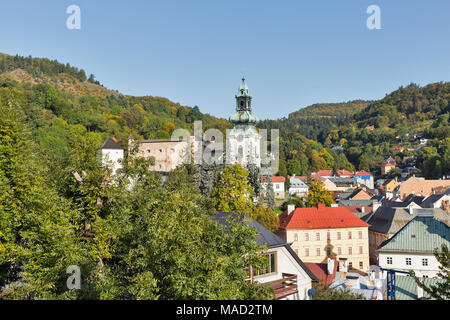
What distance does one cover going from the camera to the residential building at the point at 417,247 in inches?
1435

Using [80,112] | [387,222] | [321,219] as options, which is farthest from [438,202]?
[80,112]

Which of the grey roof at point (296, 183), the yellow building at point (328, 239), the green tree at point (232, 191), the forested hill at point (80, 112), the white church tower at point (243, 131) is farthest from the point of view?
the grey roof at point (296, 183)

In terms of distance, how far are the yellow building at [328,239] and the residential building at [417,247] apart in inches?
339

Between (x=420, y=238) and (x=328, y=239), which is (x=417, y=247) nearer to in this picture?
(x=420, y=238)

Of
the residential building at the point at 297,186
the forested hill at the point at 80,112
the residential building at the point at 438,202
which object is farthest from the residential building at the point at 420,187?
the forested hill at the point at 80,112

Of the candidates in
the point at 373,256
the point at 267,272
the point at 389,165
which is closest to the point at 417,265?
the point at 373,256

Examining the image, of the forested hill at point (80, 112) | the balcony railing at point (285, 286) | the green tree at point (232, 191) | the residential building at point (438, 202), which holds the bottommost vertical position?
the residential building at point (438, 202)

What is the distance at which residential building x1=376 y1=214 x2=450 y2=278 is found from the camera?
3644 centimetres

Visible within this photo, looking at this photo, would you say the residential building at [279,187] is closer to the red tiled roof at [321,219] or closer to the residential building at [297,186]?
the residential building at [297,186]

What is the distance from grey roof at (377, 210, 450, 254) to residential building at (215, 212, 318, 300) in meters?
21.7

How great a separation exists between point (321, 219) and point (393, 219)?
8.95 metres

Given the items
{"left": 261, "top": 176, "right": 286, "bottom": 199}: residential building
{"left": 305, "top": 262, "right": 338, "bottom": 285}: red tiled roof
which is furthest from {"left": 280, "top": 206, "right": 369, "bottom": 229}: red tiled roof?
{"left": 261, "top": 176, "right": 286, "bottom": 199}: residential building

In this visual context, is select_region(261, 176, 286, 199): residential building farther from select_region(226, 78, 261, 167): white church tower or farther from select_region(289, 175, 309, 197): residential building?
select_region(226, 78, 261, 167): white church tower
